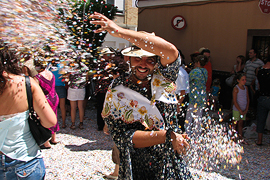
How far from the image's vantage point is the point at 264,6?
23.1 feet

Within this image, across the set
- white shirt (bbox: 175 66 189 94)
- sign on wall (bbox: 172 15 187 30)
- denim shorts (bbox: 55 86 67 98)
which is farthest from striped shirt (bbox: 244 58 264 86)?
denim shorts (bbox: 55 86 67 98)

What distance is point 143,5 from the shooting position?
1060cm

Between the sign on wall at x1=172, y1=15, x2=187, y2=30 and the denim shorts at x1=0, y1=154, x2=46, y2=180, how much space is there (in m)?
8.24

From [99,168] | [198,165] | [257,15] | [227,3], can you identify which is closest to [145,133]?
[198,165]

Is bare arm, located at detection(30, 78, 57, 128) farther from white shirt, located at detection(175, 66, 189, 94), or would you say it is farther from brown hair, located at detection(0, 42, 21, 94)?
white shirt, located at detection(175, 66, 189, 94)

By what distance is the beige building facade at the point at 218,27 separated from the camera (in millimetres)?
7512

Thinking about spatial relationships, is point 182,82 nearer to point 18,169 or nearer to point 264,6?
point 18,169

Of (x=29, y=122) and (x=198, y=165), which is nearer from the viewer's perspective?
(x=29, y=122)

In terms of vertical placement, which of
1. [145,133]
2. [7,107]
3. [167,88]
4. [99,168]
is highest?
[167,88]

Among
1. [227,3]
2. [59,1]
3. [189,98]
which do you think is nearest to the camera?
[59,1]

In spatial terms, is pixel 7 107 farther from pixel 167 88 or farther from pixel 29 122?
pixel 167 88

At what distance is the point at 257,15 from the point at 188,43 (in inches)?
100.0

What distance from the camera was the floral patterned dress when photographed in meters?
1.84

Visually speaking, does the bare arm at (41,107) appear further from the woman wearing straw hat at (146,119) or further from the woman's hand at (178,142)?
the woman's hand at (178,142)
